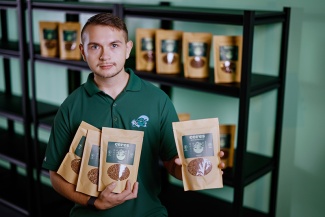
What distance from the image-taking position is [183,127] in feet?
5.51

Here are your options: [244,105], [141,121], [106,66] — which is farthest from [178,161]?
[244,105]

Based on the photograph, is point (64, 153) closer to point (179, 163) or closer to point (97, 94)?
point (97, 94)

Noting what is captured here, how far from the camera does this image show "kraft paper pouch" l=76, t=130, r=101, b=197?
1636 mm

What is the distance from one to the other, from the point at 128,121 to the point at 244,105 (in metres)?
0.77

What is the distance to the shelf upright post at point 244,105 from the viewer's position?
7.06ft

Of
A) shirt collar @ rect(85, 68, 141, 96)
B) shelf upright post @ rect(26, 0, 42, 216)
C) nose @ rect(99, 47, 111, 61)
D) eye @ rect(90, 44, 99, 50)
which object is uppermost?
eye @ rect(90, 44, 99, 50)

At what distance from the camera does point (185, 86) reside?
248cm

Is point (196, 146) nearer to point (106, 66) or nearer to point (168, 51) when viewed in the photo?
point (106, 66)

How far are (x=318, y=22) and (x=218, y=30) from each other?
0.60 metres

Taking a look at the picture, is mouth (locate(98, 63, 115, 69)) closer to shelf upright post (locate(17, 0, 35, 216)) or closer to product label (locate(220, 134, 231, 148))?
product label (locate(220, 134, 231, 148))

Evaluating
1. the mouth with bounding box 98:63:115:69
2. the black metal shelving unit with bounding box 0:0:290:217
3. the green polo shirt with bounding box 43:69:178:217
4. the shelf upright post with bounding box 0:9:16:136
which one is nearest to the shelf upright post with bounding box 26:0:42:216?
the black metal shelving unit with bounding box 0:0:290:217

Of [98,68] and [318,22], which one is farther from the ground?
[318,22]

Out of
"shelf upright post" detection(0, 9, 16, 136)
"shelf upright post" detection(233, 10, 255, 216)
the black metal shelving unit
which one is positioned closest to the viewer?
"shelf upright post" detection(233, 10, 255, 216)

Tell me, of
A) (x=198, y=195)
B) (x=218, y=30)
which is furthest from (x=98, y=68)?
(x=198, y=195)
